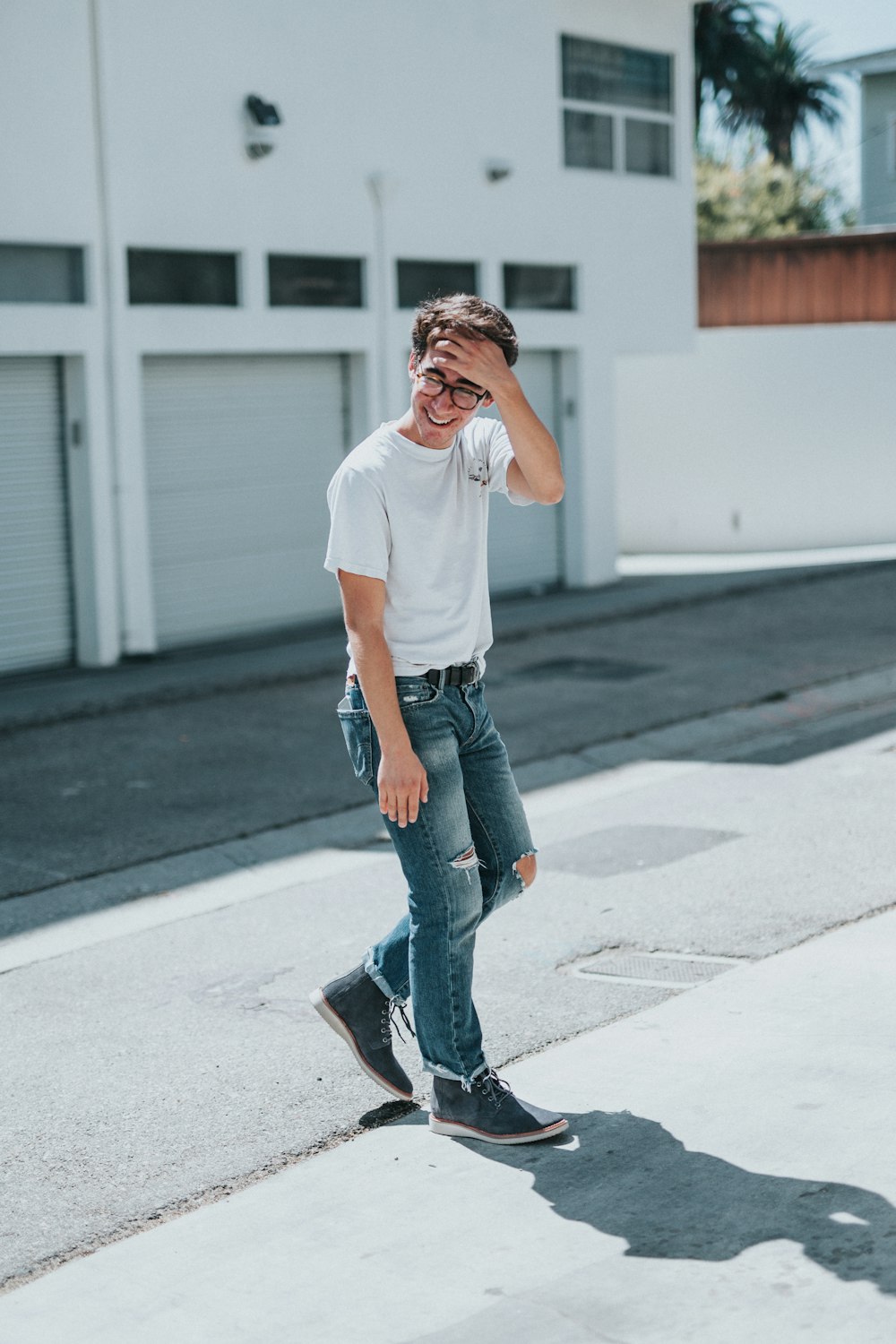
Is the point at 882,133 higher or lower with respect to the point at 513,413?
higher

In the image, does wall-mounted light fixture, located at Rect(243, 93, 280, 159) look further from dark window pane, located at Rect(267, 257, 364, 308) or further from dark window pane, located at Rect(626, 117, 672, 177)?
dark window pane, located at Rect(626, 117, 672, 177)

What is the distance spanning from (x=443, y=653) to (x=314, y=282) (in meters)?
11.2

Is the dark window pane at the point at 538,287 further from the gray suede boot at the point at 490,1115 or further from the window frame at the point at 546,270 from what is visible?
the gray suede boot at the point at 490,1115

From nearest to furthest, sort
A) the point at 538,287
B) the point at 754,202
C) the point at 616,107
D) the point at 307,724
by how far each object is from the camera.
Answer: the point at 307,724 → the point at 538,287 → the point at 616,107 → the point at 754,202

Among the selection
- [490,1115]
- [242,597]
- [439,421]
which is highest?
[439,421]

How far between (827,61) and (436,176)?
2079 cm

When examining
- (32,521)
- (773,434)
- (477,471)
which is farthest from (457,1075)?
(773,434)

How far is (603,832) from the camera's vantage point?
7949 mm

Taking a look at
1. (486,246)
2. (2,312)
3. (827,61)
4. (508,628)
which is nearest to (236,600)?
(508,628)

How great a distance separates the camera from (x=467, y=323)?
13.1 ft

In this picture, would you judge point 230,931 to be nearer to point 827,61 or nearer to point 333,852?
point 333,852

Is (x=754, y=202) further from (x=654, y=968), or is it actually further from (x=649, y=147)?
(x=654, y=968)

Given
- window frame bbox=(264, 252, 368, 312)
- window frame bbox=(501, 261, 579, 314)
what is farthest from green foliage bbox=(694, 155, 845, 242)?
window frame bbox=(264, 252, 368, 312)

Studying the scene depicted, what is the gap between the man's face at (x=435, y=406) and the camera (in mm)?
4062
